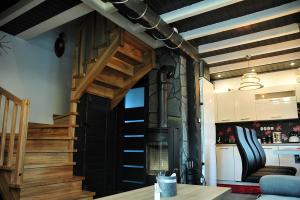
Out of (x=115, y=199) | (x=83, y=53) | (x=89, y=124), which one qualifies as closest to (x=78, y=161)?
(x=89, y=124)

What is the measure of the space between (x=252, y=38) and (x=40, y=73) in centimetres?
403

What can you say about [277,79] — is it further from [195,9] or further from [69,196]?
[69,196]

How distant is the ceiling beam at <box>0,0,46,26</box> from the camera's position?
3.45 metres

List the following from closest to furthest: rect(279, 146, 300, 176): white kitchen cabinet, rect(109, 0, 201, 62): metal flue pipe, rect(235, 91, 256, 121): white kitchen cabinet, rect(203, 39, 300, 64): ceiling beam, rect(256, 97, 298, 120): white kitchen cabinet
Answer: rect(109, 0, 201, 62): metal flue pipe < rect(203, 39, 300, 64): ceiling beam < rect(279, 146, 300, 176): white kitchen cabinet < rect(256, 97, 298, 120): white kitchen cabinet < rect(235, 91, 256, 121): white kitchen cabinet

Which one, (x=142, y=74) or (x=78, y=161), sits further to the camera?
(x=142, y=74)

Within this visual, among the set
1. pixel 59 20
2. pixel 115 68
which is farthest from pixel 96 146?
pixel 59 20

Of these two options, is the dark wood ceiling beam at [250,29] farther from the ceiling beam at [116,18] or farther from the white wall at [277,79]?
the white wall at [277,79]

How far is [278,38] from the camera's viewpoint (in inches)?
181

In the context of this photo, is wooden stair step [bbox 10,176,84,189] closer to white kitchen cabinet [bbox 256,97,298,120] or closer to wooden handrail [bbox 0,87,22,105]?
wooden handrail [bbox 0,87,22,105]

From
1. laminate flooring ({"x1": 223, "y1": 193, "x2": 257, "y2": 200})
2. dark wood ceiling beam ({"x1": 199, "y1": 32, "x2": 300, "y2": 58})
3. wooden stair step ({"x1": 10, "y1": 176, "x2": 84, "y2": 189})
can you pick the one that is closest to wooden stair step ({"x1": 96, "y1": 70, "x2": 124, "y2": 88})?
wooden stair step ({"x1": 10, "y1": 176, "x2": 84, "y2": 189})

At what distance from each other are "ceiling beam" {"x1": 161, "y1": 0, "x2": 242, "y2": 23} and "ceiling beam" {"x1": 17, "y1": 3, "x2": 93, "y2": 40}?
1.15m

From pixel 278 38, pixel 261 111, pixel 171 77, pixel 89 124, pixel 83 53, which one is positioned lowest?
pixel 89 124

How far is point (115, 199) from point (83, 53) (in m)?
3.06

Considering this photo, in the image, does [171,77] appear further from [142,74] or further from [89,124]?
[89,124]
